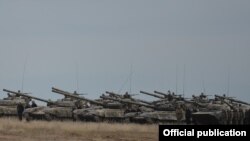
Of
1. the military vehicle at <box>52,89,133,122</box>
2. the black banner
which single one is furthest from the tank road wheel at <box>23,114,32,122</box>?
the black banner

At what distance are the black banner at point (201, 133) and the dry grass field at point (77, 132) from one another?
8.80m

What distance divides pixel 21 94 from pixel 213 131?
29363 millimetres

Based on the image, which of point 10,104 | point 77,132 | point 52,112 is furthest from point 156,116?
point 10,104

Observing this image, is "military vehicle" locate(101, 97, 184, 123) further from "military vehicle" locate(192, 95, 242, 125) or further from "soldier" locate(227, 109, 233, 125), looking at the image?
"soldier" locate(227, 109, 233, 125)

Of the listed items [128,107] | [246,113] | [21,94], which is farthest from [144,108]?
[21,94]

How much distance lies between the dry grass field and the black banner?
880cm

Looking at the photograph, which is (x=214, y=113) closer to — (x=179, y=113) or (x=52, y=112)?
(x=179, y=113)

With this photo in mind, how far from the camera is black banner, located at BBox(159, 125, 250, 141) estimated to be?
57.8 ft

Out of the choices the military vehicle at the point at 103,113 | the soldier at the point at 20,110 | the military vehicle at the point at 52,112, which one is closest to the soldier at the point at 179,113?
the military vehicle at the point at 103,113

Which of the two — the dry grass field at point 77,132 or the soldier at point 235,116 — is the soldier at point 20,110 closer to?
the dry grass field at point 77,132

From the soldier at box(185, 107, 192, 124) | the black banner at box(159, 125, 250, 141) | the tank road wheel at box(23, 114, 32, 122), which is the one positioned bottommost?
the black banner at box(159, 125, 250, 141)

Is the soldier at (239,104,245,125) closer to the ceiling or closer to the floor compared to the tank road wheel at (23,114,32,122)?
closer to the ceiling

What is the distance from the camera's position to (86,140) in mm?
26141

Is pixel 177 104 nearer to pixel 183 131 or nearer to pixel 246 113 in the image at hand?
pixel 246 113
